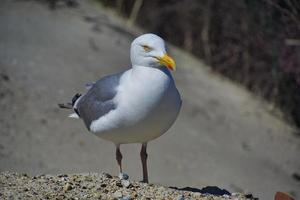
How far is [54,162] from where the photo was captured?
7.82 metres

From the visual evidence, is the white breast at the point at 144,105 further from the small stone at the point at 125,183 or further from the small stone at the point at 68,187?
the small stone at the point at 68,187

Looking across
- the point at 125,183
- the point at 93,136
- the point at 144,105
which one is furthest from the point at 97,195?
the point at 93,136

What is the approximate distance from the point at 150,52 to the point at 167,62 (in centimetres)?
20

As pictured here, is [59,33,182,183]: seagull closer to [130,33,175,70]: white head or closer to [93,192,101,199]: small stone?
[130,33,175,70]: white head

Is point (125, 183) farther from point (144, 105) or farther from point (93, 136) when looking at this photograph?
point (93, 136)

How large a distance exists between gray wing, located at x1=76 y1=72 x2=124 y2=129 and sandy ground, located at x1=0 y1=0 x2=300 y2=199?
1810 millimetres

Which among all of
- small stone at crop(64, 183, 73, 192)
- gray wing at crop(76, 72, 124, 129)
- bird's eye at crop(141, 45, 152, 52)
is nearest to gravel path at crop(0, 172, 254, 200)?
small stone at crop(64, 183, 73, 192)

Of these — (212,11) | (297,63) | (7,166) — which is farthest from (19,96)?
(212,11)

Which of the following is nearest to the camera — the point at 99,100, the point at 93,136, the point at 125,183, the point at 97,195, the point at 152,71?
the point at 97,195

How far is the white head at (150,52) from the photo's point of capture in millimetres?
5113

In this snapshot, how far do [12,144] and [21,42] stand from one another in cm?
240

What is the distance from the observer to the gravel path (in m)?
4.65

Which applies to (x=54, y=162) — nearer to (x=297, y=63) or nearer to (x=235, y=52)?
(x=297, y=63)

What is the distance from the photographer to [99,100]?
18.1 feet
